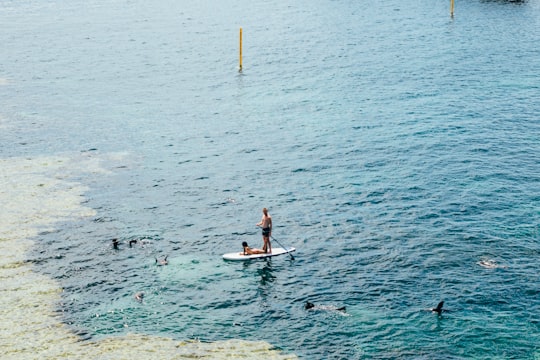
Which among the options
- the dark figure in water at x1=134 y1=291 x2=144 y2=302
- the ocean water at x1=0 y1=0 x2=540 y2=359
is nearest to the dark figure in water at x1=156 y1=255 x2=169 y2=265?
the ocean water at x1=0 y1=0 x2=540 y2=359

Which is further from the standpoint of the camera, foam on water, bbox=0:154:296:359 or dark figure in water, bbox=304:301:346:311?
dark figure in water, bbox=304:301:346:311

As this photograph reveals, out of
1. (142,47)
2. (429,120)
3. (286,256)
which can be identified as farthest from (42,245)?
(142,47)

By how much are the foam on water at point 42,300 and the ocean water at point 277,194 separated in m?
0.21

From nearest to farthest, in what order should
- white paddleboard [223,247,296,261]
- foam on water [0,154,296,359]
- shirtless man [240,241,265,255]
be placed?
foam on water [0,154,296,359], shirtless man [240,241,265,255], white paddleboard [223,247,296,261]

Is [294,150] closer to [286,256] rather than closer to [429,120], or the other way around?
[429,120]

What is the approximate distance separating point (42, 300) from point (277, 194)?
92.6ft

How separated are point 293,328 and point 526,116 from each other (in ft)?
189

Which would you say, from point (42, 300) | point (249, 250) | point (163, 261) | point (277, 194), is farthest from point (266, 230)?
point (42, 300)

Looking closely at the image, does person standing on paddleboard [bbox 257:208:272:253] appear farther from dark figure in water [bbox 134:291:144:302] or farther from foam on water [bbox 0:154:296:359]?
foam on water [bbox 0:154:296:359]

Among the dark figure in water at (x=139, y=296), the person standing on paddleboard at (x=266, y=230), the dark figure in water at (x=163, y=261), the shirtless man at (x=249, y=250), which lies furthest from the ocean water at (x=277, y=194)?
the person standing on paddleboard at (x=266, y=230)

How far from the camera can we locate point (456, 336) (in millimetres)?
Answer: 51688

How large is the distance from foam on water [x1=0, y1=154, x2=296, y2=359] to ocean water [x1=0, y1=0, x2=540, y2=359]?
21 cm

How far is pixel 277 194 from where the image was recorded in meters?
77.6

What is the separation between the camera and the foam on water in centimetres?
5059
